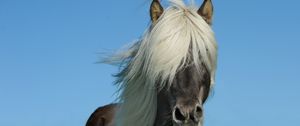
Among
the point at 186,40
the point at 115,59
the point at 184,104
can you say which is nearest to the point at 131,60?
the point at 115,59

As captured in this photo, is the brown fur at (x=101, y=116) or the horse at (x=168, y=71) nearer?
the horse at (x=168, y=71)

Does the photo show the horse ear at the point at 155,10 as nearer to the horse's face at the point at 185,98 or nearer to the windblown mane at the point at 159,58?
the windblown mane at the point at 159,58

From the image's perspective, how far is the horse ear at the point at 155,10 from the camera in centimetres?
654

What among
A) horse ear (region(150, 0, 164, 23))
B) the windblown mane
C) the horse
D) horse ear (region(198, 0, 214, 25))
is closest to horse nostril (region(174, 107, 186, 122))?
the horse

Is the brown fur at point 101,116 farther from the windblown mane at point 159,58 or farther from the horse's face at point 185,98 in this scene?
the horse's face at point 185,98

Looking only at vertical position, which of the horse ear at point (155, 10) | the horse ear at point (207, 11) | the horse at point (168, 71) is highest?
the horse ear at point (155, 10)

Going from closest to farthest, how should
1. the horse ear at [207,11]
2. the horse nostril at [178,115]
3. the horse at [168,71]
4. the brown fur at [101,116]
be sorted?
the horse nostril at [178,115] → the horse at [168,71] → the horse ear at [207,11] → the brown fur at [101,116]

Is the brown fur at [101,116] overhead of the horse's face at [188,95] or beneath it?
overhead

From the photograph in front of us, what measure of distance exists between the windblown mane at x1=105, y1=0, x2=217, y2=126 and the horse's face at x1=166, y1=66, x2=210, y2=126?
0.08m

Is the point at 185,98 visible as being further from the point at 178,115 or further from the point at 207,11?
the point at 207,11

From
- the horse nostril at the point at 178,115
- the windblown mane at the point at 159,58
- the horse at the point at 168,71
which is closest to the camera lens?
the horse nostril at the point at 178,115

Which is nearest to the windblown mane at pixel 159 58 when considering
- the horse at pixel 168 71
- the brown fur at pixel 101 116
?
the horse at pixel 168 71

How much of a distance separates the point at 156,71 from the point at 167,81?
0.46 feet

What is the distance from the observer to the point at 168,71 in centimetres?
586
